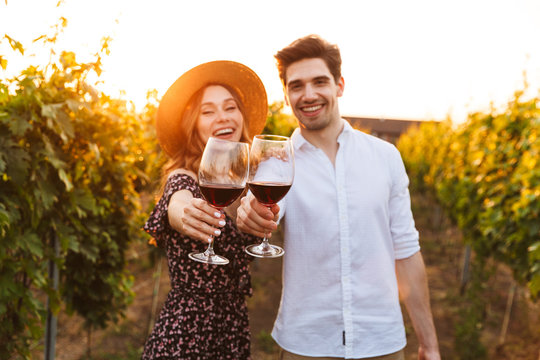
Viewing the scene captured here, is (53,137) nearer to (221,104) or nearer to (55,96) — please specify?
(55,96)

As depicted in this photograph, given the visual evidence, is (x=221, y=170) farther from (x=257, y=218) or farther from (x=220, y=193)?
(x=257, y=218)

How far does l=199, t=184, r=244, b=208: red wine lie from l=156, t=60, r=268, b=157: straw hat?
0.95 meters

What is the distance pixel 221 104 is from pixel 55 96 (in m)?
1.03

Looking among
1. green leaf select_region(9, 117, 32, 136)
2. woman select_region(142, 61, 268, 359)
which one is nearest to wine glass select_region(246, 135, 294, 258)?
woman select_region(142, 61, 268, 359)

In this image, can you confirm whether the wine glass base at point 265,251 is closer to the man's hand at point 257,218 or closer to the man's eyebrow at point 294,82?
the man's hand at point 257,218

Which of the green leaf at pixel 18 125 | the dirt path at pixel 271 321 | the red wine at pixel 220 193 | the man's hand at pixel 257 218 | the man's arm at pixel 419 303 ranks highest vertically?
the green leaf at pixel 18 125

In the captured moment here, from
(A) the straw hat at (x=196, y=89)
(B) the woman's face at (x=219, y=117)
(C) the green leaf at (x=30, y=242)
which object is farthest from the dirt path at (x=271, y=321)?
(B) the woman's face at (x=219, y=117)

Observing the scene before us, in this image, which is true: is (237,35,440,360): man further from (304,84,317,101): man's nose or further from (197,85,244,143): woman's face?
(197,85,244,143): woman's face

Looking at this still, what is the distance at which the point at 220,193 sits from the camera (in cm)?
132

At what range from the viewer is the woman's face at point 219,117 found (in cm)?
202

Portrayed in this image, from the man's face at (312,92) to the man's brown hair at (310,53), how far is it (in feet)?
0.10

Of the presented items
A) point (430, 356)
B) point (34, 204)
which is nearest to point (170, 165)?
point (34, 204)

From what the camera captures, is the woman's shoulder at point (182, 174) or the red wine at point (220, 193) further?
the woman's shoulder at point (182, 174)

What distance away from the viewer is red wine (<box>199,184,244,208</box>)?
131cm
